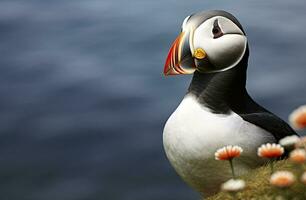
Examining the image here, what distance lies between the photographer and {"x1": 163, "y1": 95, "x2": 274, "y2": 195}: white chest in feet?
14.2

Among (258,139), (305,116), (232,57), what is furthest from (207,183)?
(305,116)

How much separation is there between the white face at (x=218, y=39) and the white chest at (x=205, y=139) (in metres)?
0.36

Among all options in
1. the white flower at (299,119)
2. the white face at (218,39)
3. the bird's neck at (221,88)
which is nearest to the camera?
the white flower at (299,119)

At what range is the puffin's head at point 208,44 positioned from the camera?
170 inches

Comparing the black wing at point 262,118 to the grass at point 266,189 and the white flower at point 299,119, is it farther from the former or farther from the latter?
the white flower at point 299,119

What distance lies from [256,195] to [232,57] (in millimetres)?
1163

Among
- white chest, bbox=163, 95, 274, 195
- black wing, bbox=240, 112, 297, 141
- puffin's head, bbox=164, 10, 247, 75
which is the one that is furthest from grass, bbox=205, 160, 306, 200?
puffin's head, bbox=164, 10, 247, 75

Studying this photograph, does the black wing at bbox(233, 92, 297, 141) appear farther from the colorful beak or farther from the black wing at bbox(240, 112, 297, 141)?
the colorful beak

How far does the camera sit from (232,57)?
4.36 metres

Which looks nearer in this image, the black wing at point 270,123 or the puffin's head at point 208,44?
the puffin's head at point 208,44

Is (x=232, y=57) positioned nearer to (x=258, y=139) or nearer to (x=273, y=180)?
(x=258, y=139)

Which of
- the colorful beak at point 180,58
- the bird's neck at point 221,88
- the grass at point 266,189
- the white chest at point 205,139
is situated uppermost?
the colorful beak at point 180,58

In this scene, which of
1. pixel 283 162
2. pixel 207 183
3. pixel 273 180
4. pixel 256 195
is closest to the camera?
pixel 273 180

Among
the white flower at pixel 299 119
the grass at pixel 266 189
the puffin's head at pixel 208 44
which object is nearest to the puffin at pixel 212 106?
the puffin's head at pixel 208 44
